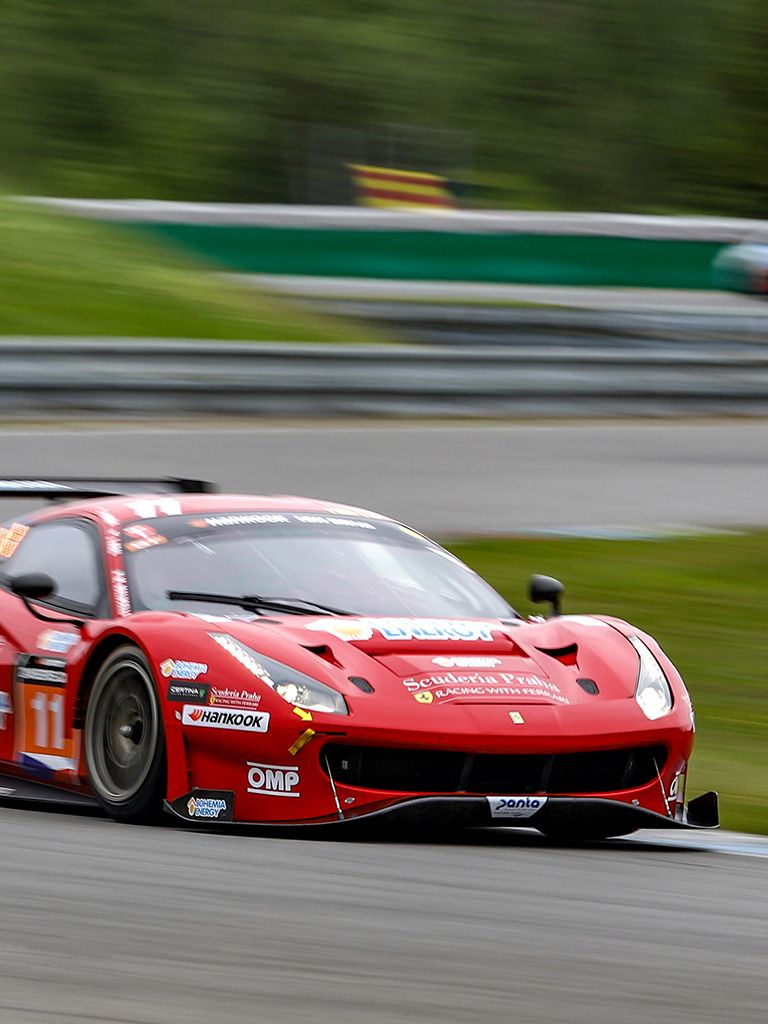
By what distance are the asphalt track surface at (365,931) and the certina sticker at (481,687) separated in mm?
436

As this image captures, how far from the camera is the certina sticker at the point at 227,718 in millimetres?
6121

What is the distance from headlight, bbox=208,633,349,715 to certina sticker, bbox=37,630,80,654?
0.81 metres

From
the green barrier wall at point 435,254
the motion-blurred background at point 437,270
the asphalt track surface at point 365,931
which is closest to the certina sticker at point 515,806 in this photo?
the asphalt track surface at point 365,931

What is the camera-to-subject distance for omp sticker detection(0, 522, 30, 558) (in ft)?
25.6

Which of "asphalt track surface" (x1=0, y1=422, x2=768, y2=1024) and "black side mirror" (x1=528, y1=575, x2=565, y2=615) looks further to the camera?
"black side mirror" (x1=528, y1=575, x2=565, y2=615)

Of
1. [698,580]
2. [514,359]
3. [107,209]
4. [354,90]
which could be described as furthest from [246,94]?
[698,580]

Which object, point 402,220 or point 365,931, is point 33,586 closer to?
point 365,931

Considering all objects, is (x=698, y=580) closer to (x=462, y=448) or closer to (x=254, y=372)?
(x=462, y=448)

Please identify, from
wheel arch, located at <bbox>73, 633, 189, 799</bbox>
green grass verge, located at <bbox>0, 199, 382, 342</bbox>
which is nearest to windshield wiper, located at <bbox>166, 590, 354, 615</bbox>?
wheel arch, located at <bbox>73, 633, 189, 799</bbox>

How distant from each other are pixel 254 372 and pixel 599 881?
1030cm

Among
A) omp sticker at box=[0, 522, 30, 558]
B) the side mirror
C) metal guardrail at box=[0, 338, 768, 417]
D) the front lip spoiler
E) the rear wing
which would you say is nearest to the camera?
the front lip spoiler

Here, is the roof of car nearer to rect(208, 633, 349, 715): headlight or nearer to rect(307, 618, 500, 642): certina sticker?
rect(307, 618, 500, 642): certina sticker

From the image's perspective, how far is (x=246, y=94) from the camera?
3809 centimetres

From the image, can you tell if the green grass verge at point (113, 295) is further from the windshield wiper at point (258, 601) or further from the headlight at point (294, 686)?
the headlight at point (294, 686)
